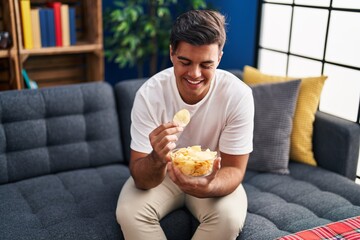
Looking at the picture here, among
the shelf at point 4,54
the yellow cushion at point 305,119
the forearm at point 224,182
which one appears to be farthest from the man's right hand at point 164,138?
the shelf at point 4,54

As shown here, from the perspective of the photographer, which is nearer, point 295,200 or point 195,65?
point 195,65

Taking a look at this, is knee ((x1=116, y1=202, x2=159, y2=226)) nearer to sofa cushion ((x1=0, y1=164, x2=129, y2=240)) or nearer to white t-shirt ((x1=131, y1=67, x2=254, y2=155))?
sofa cushion ((x1=0, y1=164, x2=129, y2=240))

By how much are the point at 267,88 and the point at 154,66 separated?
1.46m

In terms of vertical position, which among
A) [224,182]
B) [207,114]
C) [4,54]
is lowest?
[224,182]

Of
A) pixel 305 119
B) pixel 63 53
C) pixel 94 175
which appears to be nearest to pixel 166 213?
pixel 94 175

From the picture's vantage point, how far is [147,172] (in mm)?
1664

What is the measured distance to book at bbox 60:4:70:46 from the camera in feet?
9.54

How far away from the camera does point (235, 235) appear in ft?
5.57

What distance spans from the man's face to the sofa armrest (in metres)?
0.92

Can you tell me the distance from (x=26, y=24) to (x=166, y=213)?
1.71 metres

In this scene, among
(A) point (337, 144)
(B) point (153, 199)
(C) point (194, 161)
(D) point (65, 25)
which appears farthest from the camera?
(D) point (65, 25)

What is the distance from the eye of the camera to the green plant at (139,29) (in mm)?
3168

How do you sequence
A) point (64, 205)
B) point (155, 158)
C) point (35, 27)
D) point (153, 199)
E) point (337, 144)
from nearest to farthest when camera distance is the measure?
point (155, 158) → point (153, 199) → point (64, 205) → point (337, 144) → point (35, 27)

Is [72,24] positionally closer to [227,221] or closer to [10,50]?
[10,50]
